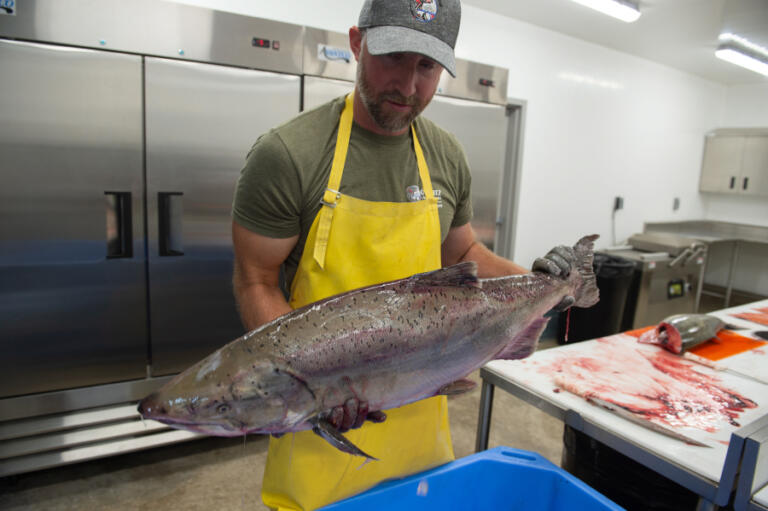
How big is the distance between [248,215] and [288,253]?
6.1 inches

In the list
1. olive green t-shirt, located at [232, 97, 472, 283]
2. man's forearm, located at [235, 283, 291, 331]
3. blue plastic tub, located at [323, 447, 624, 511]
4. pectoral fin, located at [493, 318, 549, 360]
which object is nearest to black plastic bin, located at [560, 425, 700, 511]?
blue plastic tub, located at [323, 447, 624, 511]

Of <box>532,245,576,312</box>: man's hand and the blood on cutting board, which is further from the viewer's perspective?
the blood on cutting board

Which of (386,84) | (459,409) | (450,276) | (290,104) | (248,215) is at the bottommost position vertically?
(459,409)

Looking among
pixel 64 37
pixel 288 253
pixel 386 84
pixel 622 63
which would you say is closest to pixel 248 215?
pixel 288 253

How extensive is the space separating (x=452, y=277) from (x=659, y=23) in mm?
5109

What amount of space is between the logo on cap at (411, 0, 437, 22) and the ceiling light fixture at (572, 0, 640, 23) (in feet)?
11.4

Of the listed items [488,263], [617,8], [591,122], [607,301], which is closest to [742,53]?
[591,122]

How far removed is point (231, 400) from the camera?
0.91 meters

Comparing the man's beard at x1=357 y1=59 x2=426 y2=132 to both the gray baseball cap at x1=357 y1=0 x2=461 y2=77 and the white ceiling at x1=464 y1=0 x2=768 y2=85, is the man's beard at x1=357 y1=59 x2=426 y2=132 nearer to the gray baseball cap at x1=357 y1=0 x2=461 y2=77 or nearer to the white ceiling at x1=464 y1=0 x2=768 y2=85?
the gray baseball cap at x1=357 y1=0 x2=461 y2=77

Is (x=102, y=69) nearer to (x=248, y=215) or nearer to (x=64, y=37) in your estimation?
(x=64, y=37)

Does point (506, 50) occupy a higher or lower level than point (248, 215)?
Answer: higher

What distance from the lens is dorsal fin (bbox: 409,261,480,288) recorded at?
115 cm

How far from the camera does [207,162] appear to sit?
2922 millimetres

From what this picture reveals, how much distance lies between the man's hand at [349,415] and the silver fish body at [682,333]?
6.42ft
